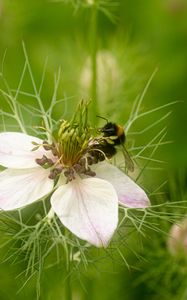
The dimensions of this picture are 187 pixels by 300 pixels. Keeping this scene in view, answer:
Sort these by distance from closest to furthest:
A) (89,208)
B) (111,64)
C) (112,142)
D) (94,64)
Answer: (89,208) < (112,142) < (94,64) < (111,64)

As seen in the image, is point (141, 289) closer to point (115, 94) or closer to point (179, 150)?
point (115, 94)

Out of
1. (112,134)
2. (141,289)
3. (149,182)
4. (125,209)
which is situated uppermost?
(112,134)

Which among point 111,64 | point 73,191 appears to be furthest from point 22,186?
point 111,64

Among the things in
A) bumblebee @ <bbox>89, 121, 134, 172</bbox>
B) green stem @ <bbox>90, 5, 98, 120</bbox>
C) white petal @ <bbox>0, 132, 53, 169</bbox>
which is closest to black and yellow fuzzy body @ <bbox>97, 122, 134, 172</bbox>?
bumblebee @ <bbox>89, 121, 134, 172</bbox>

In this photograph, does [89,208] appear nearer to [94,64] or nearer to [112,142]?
[112,142]

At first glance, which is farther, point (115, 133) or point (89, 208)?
point (115, 133)

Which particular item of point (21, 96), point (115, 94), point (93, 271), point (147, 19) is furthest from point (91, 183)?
point (147, 19)
